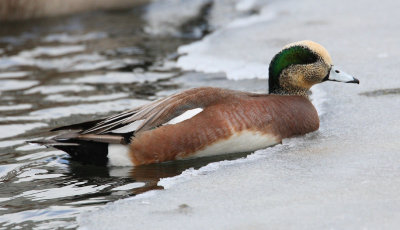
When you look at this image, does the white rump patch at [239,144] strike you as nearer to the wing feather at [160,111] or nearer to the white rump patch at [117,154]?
the wing feather at [160,111]

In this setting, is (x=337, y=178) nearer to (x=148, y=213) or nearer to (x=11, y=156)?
(x=148, y=213)

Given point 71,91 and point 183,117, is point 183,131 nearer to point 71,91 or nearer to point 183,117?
point 183,117

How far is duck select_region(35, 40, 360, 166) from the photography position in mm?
4359

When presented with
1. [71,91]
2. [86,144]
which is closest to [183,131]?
[86,144]

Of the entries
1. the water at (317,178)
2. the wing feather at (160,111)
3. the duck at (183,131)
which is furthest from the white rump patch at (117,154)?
the water at (317,178)

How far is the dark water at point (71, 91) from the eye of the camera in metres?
3.84

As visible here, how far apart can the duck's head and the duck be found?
1.05 feet

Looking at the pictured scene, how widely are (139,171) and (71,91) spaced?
2.20 meters

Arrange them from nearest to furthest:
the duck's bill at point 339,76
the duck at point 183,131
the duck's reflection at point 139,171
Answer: the duck's reflection at point 139,171
the duck at point 183,131
the duck's bill at point 339,76

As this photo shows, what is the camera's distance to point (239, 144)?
441 cm

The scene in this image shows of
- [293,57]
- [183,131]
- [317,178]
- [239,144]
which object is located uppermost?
[293,57]

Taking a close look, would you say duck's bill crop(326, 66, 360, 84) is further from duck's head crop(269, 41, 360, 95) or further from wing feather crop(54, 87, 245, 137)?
wing feather crop(54, 87, 245, 137)

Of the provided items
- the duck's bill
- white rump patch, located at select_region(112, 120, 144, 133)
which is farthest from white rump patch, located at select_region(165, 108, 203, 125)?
the duck's bill

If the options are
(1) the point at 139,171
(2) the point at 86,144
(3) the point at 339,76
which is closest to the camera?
(1) the point at 139,171
